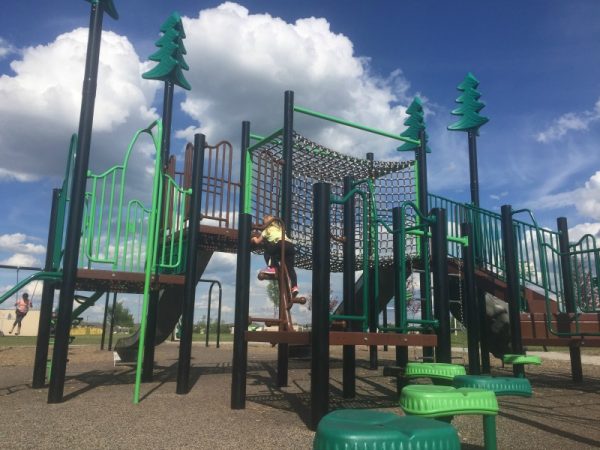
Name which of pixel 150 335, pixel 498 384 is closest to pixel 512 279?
pixel 498 384

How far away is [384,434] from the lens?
7.73 ft

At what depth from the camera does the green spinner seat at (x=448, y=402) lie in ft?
9.87

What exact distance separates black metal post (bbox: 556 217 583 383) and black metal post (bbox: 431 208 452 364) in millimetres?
2761

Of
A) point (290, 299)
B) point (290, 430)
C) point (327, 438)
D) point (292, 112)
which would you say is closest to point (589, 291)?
point (290, 299)

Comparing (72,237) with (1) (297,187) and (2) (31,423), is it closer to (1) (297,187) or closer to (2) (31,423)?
(2) (31,423)

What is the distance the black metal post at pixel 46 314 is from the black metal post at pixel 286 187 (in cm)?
379

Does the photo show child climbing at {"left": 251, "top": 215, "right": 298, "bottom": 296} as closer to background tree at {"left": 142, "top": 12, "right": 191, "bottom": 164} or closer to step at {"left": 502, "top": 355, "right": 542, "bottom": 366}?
step at {"left": 502, "top": 355, "right": 542, "bottom": 366}

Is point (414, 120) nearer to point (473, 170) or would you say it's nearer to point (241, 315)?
point (473, 170)

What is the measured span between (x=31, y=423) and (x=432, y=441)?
15.3 feet

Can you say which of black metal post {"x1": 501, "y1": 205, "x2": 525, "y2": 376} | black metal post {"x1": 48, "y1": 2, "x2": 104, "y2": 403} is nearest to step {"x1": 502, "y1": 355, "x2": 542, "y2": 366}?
black metal post {"x1": 501, "y1": 205, "x2": 525, "y2": 376}

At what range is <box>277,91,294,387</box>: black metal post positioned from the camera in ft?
26.3

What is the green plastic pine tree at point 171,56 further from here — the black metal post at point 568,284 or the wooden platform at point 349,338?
the black metal post at point 568,284

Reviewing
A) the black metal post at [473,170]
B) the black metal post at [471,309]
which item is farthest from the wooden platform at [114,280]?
the black metal post at [473,170]

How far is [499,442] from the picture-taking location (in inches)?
181
